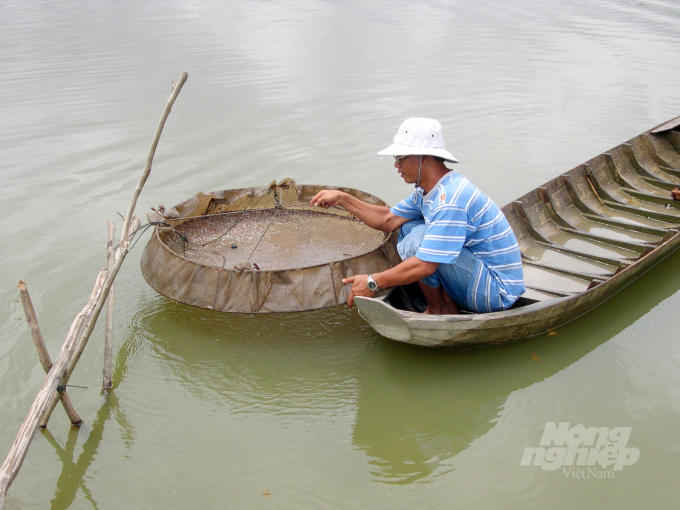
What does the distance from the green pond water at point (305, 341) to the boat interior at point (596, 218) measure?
0.99 ft

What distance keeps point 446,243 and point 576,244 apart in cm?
198

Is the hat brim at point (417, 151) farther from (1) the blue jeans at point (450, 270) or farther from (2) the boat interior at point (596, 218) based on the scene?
(2) the boat interior at point (596, 218)

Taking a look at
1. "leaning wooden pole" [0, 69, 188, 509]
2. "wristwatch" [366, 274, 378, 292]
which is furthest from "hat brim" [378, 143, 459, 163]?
"leaning wooden pole" [0, 69, 188, 509]

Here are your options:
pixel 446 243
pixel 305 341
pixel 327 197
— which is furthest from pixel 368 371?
pixel 327 197

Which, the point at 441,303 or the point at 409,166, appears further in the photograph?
the point at 441,303

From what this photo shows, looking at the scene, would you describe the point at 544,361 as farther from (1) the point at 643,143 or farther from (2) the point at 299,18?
(2) the point at 299,18

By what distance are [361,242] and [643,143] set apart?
3.19 meters

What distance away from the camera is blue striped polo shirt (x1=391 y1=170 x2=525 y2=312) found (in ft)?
9.67

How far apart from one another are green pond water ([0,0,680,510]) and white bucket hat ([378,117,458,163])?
1211mm

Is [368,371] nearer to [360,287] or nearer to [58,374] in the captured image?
[360,287]

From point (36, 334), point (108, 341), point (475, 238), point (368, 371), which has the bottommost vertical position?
point (368, 371)

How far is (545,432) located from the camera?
288cm

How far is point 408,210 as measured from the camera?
354cm

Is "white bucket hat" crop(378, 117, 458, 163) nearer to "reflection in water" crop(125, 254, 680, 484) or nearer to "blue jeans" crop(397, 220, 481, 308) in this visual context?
"blue jeans" crop(397, 220, 481, 308)
